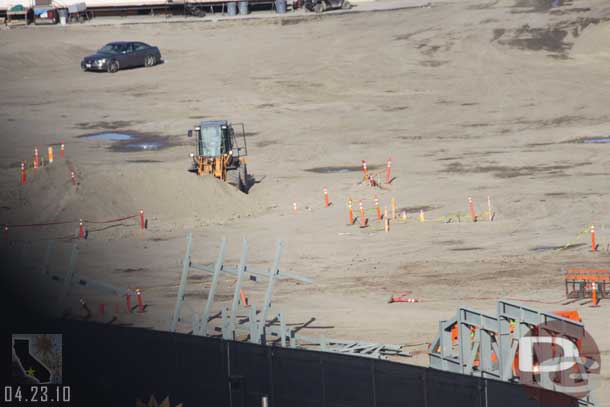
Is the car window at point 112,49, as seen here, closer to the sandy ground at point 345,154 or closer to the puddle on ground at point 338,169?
the sandy ground at point 345,154

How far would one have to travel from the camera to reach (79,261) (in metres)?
31.9

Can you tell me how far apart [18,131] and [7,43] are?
17437 mm

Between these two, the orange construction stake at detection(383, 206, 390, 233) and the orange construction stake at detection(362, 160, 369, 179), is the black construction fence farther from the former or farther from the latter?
the orange construction stake at detection(362, 160, 369, 179)

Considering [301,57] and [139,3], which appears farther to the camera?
[139,3]

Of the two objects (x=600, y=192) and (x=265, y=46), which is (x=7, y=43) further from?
(x=600, y=192)

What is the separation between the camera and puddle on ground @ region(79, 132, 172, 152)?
47.8 metres

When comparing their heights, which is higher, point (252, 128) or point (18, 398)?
point (18, 398)

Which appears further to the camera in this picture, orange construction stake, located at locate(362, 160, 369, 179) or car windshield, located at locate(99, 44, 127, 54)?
car windshield, located at locate(99, 44, 127, 54)

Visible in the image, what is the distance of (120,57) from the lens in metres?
62.3

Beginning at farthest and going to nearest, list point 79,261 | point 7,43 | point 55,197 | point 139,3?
point 139,3 < point 7,43 < point 55,197 < point 79,261

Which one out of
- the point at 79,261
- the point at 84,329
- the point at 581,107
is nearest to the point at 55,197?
the point at 79,261

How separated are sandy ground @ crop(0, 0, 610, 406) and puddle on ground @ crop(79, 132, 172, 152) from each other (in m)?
0.66
